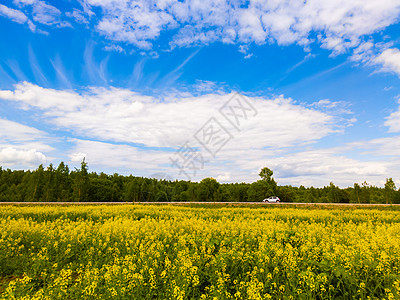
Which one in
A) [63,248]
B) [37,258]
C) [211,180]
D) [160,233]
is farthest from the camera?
[211,180]

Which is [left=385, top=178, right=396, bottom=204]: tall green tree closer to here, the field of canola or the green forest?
the green forest

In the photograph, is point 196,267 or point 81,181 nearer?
point 196,267

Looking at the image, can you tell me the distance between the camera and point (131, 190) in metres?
75.4

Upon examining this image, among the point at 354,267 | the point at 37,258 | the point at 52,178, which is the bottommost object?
the point at 37,258

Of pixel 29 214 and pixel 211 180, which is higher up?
pixel 211 180

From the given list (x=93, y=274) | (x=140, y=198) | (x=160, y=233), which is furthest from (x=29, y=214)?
(x=140, y=198)

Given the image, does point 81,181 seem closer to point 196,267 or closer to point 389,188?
point 196,267

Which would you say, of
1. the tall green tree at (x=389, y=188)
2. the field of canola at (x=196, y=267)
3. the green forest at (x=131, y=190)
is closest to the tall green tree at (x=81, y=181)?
the green forest at (x=131, y=190)

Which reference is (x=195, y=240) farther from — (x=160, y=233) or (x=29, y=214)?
(x=29, y=214)

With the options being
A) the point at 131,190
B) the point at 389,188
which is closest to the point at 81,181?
the point at 131,190

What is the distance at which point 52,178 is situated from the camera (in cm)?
6097

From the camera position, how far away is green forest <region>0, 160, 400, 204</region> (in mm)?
60438

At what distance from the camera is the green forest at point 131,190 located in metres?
60.4

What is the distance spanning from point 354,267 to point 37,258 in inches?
403
